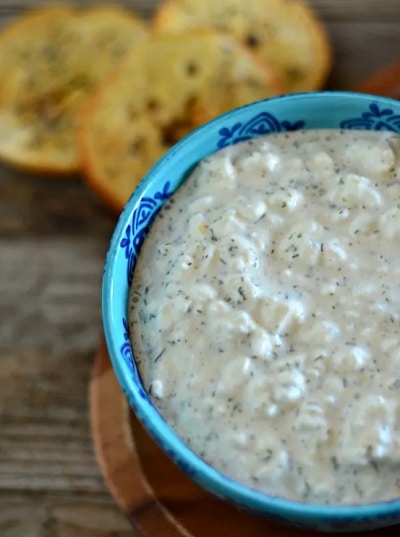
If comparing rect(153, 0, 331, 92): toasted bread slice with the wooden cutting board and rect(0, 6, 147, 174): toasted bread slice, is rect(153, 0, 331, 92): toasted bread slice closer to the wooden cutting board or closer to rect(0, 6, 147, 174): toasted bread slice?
rect(0, 6, 147, 174): toasted bread slice

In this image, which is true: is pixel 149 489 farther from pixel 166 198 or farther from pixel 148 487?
pixel 166 198

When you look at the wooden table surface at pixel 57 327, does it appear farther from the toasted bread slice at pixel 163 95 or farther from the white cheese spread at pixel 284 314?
the white cheese spread at pixel 284 314

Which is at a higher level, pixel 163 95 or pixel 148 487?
pixel 163 95

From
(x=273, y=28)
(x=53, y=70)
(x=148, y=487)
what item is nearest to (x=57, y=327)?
(x=148, y=487)

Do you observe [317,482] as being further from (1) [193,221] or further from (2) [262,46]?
(2) [262,46]

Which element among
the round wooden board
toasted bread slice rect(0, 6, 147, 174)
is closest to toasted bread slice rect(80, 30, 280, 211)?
toasted bread slice rect(0, 6, 147, 174)

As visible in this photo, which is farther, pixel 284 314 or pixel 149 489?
pixel 149 489

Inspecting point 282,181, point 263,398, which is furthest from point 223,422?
point 282,181
